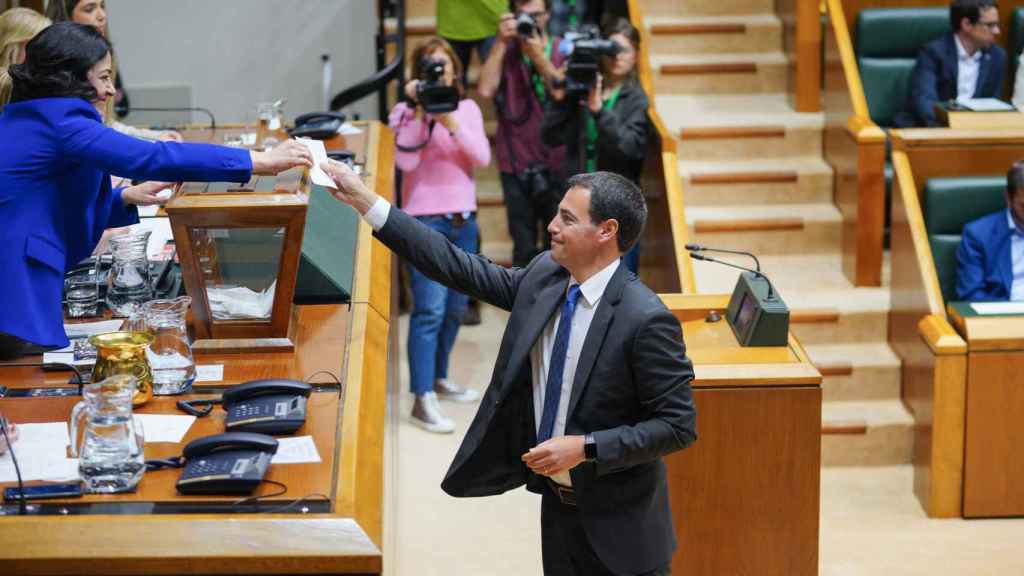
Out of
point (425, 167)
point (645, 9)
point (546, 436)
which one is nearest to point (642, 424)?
point (546, 436)

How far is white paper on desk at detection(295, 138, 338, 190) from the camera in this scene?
2.96 m

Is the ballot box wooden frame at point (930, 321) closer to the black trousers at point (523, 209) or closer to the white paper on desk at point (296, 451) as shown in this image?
the black trousers at point (523, 209)

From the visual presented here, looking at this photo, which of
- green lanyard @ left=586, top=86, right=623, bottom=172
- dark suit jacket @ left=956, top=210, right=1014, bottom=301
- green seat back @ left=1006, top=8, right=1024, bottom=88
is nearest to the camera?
dark suit jacket @ left=956, top=210, right=1014, bottom=301

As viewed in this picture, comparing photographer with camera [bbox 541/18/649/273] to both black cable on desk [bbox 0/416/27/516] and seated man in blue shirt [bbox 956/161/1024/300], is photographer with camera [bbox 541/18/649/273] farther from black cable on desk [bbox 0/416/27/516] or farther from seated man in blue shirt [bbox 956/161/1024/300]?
black cable on desk [bbox 0/416/27/516]

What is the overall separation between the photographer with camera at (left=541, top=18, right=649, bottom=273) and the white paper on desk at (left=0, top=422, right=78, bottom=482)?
10.5 feet

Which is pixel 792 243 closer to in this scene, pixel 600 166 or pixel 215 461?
pixel 600 166

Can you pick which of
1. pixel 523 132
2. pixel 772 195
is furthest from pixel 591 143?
pixel 772 195

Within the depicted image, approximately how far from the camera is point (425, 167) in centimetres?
555

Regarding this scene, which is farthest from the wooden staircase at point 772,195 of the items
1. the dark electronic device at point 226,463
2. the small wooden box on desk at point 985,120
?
the dark electronic device at point 226,463

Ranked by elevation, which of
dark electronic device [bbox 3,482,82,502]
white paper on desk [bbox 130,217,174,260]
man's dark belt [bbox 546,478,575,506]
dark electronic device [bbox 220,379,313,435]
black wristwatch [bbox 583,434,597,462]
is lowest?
man's dark belt [bbox 546,478,575,506]

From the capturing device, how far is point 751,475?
377 cm

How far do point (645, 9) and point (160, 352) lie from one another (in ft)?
14.4

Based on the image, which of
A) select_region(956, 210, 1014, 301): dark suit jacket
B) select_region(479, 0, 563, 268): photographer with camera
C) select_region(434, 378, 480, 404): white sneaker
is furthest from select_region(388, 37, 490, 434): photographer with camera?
select_region(956, 210, 1014, 301): dark suit jacket

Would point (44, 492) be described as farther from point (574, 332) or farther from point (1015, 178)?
point (1015, 178)
